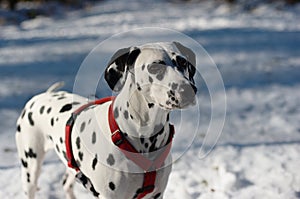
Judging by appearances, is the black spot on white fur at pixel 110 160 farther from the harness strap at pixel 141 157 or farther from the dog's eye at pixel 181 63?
the dog's eye at pixel 181 63

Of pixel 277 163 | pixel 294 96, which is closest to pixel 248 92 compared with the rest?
pixel 294 96

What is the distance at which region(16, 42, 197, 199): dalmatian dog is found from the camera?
1.96 meters

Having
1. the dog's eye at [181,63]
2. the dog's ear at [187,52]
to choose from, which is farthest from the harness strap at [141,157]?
the dog's eye at [181,63]

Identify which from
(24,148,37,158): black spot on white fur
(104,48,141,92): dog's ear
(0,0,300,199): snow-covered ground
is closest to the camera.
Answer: (104,48,141,92): dog's ear

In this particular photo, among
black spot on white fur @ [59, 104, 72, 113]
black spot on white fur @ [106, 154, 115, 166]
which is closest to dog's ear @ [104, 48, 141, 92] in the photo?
black spot on white fur @ [106, 154, 115, 166]

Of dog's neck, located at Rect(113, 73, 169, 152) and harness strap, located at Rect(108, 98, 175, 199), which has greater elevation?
dog's neck, located at Rect(113, 73, 169, 152)

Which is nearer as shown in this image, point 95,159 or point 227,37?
point 95,159

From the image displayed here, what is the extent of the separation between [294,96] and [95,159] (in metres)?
4.96

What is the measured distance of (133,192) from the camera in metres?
2.43

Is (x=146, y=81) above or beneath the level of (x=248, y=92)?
above

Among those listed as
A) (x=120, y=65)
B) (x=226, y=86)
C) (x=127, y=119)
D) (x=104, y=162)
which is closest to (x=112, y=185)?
(x=104, y=162)

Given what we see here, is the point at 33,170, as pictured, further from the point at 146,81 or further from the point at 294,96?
the point at 294,96

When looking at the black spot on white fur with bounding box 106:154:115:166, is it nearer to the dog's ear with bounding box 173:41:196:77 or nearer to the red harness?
the red harness

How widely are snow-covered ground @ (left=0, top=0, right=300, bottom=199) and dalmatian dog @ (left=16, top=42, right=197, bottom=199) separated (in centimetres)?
41
